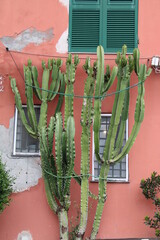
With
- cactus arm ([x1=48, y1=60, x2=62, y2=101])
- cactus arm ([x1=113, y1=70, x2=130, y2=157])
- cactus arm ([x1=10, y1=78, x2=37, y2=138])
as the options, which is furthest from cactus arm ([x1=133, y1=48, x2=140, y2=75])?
cactus arm ([x1=10, y1=78, x2=37, y2=138])

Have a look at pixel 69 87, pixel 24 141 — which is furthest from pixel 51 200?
pixel 69 87

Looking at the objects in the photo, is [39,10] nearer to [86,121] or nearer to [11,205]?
[86,121]

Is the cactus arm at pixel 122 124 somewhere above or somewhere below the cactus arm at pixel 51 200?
above

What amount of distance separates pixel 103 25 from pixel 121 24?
390 mm

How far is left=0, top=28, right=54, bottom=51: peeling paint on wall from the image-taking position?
10.3 meters

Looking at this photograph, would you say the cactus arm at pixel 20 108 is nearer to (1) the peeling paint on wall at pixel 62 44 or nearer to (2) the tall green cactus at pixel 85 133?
(2) the tall green cactus at pixel 85 133

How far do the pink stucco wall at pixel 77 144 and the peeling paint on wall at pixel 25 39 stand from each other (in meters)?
0.08

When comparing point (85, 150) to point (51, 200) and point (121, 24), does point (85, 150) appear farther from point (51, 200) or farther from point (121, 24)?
point (121, 24)

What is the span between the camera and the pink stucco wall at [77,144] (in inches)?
370

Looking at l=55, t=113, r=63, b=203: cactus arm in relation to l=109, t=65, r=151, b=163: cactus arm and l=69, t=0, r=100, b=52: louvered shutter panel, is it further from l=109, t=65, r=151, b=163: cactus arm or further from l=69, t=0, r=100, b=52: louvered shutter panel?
l=69, t=0, r=100, b=52: louvered shutter panel

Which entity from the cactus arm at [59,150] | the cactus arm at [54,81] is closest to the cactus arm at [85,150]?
the cactus arm at [59,150]

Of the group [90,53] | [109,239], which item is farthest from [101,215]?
[90,53]

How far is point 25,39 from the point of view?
1027cm

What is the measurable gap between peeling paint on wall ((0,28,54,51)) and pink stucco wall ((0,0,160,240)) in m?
0.08
